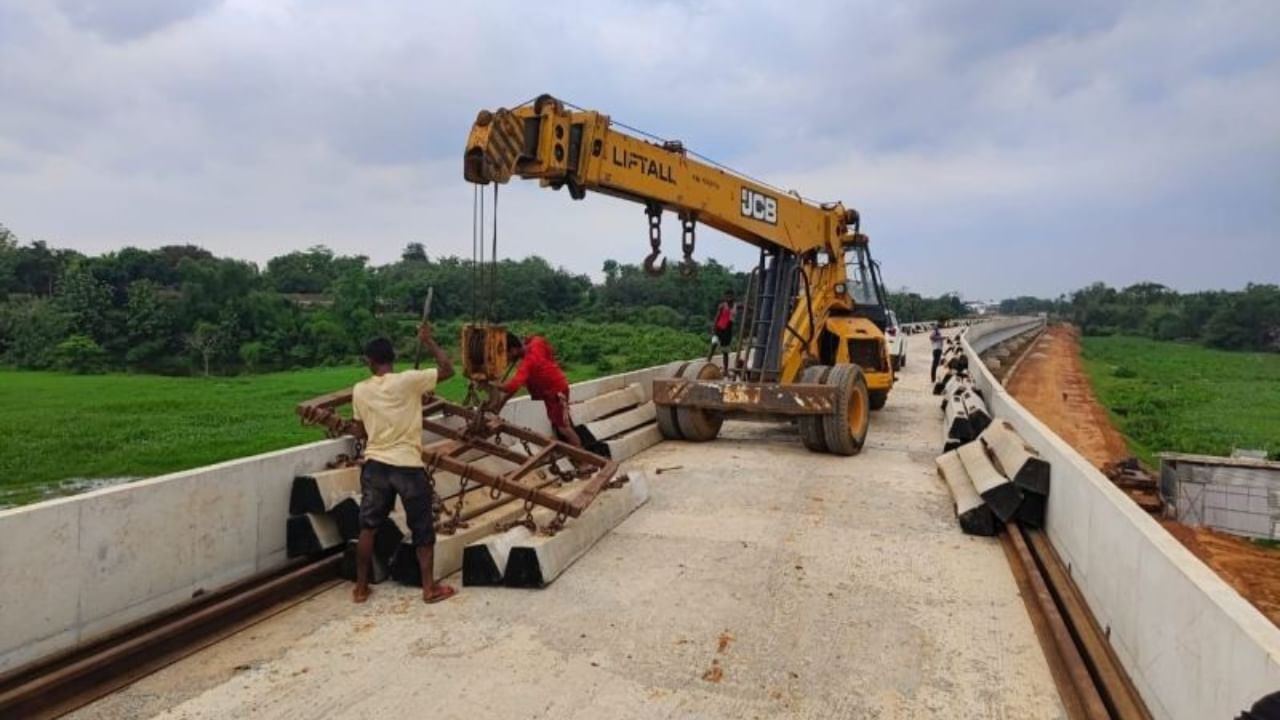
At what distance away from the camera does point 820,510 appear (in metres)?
7.52

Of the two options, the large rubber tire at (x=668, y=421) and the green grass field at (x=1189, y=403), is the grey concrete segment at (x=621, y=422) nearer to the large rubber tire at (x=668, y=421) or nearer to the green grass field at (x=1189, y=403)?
the large rubber tire at (x=668, y=421)

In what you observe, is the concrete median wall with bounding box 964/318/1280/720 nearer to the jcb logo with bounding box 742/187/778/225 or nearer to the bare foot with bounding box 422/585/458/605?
the bare foot with bounding box 422/585/458/605

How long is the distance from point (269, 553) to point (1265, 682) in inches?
212

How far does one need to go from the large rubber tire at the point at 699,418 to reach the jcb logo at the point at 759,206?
2172 millimetres

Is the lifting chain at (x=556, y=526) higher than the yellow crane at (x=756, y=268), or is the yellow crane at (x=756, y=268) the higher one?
the yellow crane at (x=756, y=268)

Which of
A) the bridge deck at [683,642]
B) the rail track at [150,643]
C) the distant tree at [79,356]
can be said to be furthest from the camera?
the distant tree at [79,356]

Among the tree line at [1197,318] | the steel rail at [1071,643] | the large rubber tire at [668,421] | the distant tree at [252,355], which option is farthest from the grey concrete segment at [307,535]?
the tree line at [1197,318]

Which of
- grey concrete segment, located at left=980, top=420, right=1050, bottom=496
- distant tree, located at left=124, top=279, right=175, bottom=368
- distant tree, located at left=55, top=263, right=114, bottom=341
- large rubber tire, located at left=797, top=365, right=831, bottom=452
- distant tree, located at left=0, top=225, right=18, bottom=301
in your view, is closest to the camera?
grey concrete segment, located at left=980, top=420, right=1050, bottom=496

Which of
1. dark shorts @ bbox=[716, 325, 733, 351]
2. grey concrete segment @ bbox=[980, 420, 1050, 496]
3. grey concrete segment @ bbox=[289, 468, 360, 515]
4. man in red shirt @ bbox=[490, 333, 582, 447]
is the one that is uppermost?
dark shorts @ bbox=[716, 325, 733, 351]

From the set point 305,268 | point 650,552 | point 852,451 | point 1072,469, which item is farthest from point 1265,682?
point 305,268

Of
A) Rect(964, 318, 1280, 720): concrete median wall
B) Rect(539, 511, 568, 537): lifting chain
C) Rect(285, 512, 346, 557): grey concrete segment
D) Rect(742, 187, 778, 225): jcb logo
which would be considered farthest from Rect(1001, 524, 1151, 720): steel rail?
Rect(742, 187, 778, 225): jcb logo

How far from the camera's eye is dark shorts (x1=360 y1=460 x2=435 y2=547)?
5.18 meters

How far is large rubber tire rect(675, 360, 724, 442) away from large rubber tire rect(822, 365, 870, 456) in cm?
169

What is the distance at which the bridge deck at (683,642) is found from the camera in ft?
13.0
